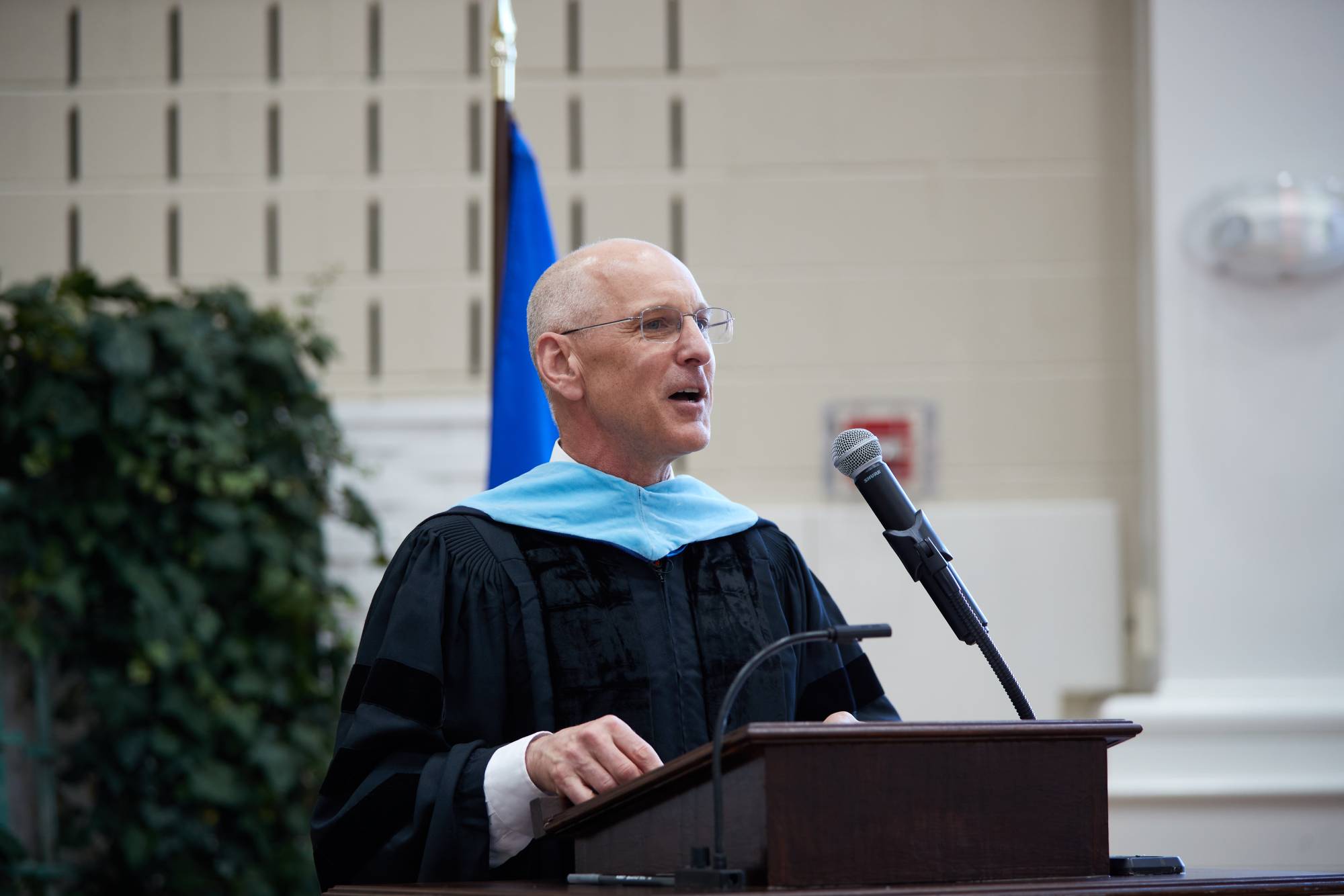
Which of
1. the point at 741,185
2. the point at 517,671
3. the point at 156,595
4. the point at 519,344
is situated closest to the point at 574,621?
the point at 517,671

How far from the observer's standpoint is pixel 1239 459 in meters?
4.32

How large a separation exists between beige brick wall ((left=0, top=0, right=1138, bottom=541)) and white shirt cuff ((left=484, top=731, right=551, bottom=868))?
281cm

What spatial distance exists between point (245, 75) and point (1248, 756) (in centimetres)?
373

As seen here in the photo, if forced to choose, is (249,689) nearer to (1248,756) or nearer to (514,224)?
(514,224)

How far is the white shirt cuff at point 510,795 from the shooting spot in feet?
5.90

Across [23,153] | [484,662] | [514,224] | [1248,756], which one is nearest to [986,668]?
[1248,756]

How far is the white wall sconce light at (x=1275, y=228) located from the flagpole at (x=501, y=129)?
A: 2069mm

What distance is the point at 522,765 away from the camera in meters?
1.80

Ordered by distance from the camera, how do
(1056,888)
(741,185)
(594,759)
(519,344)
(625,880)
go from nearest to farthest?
1. (1056,888)
2. (625,880)
3. (594,759)
4. (519,344)
5. (741,185)

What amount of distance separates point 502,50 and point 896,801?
272cm

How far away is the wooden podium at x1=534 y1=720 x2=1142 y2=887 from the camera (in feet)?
4.32

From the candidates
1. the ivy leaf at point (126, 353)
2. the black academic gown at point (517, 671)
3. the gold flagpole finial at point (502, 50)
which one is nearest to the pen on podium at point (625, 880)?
the black academic gown at point (517, 671)

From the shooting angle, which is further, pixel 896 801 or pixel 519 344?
pixel 519 344

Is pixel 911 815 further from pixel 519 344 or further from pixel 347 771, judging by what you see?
pixel 519 344
